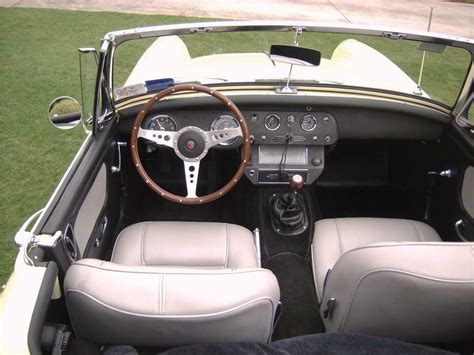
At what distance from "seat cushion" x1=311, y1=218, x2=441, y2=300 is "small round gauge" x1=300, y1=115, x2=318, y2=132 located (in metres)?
0.61

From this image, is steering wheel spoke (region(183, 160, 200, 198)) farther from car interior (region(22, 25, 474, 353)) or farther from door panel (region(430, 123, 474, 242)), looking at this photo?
door panel (region(430, 123, 474, 242))

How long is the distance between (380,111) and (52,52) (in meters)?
5.18

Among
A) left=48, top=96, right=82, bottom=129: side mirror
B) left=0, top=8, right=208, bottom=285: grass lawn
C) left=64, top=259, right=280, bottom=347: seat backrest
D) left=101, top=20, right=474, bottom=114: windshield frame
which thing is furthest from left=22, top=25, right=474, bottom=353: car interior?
left=0, top=8, right=208, bottom=285: grass lawn

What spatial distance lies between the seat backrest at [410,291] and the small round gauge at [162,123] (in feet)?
4.53

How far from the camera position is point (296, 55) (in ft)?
7.58

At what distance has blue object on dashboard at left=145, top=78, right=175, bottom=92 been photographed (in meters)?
2.41

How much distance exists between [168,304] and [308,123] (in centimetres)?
173

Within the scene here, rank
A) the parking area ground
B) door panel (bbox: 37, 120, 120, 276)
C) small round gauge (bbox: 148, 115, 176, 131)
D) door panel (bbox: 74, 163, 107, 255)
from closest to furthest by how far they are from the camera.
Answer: door panel (bbox: 37, 120, 120, 276), door panel (bbox: 74, 163, 107, 255), small round gauge (bbox: 148, 115, 176, 131), the parking area ground

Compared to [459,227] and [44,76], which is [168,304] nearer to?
[459,227]

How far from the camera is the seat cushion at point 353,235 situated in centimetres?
237

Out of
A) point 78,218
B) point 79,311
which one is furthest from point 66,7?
point 79,311

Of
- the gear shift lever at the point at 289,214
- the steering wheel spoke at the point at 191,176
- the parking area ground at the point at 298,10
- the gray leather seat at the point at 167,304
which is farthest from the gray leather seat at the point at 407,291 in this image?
the parking area ground at the point at 298,10

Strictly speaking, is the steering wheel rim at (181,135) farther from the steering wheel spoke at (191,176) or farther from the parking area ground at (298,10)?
the parking area ground at (298,10)

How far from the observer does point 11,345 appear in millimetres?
1230
